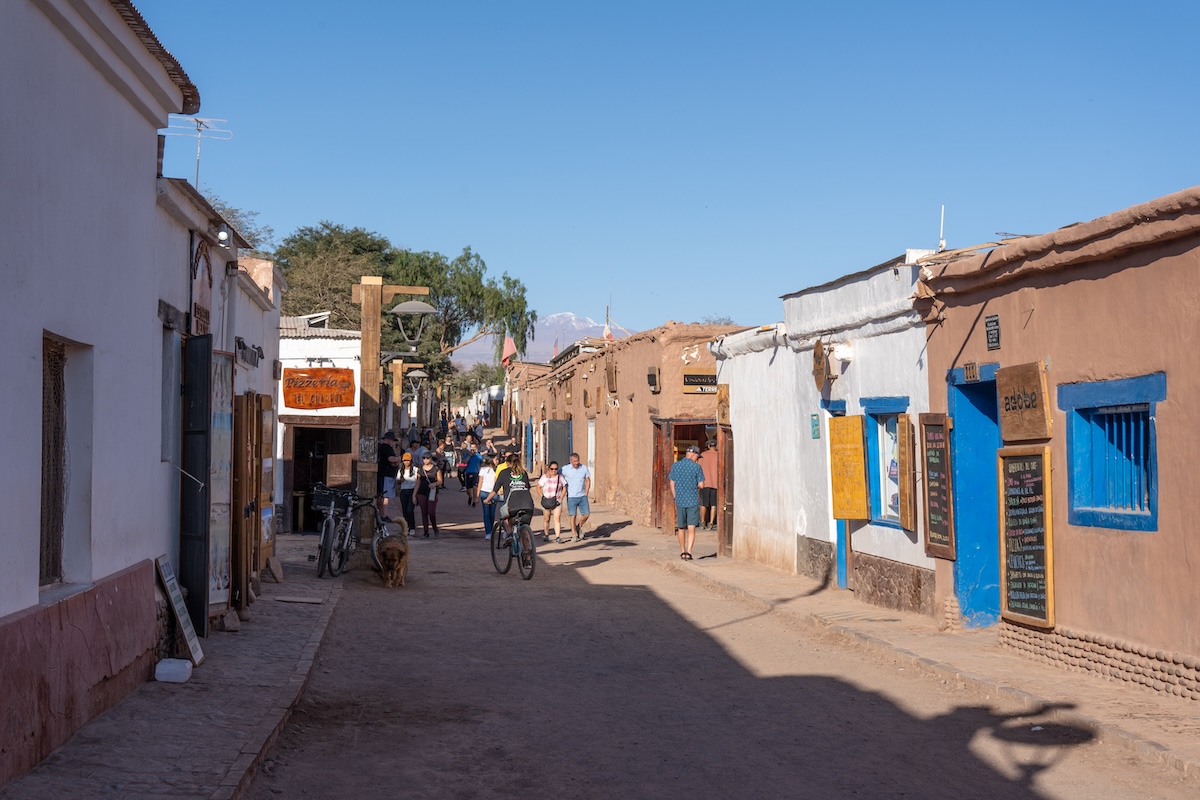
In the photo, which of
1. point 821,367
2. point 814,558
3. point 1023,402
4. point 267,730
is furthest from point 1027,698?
point 814,558

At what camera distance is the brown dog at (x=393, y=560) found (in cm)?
1563

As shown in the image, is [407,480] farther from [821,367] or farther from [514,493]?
[821,367]

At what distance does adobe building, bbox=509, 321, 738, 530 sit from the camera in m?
24.8

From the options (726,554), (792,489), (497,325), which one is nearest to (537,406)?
(497,325)

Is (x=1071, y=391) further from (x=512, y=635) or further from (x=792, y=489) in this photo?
(x=792, y=489)

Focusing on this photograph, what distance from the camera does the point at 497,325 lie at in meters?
62.8

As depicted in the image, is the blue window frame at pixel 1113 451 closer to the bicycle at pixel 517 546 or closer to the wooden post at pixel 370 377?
the bicycle at pixel 517 546

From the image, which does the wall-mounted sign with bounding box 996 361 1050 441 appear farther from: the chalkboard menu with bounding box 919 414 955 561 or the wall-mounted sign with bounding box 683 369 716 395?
the wall-mounted sign with bounding box 683 369 716 395

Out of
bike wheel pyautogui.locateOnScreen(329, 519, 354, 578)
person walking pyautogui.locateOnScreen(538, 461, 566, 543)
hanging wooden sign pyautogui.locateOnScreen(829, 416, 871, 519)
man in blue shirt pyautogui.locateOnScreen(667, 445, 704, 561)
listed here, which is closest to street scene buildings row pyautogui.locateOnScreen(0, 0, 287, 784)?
bike wheel pyautogui.locateOnScreen(329, 519, 354, 578)

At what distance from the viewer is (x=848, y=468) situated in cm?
1431

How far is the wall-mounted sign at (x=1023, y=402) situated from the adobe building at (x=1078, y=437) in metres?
0.02

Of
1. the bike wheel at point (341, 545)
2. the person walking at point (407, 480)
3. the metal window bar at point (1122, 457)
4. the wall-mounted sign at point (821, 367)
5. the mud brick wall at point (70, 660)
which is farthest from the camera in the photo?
the person walking at point (407, 480)

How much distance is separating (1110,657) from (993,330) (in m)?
3.07

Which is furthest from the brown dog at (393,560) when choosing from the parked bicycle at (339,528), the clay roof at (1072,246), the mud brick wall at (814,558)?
the clay roof at (1072,246)
